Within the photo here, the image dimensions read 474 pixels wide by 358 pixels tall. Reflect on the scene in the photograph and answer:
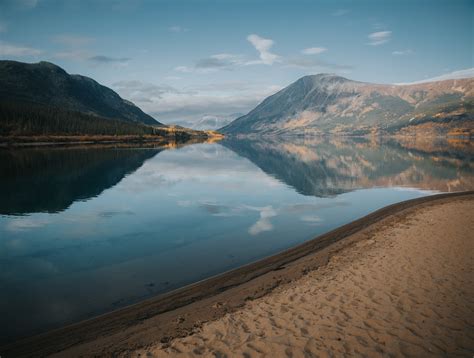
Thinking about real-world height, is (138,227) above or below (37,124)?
below

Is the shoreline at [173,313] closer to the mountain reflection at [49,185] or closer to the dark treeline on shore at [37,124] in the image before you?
the mountain reflection at [49,185]

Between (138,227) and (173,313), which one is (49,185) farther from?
(173,313)

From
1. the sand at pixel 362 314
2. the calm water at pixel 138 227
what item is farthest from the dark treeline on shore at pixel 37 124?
the sand at pixel 362 314

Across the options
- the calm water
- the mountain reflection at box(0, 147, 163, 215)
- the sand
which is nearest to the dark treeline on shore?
the mountain reflection at box(0, 147, 163, 215)

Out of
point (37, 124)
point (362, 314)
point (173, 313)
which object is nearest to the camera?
point (362, 314)

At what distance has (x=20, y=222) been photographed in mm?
27891

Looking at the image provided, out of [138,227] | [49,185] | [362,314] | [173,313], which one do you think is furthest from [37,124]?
[362,314]

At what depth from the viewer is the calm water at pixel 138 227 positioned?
48.8 ft

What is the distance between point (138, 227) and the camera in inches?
1048

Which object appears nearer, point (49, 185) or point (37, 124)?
point (49, 185)

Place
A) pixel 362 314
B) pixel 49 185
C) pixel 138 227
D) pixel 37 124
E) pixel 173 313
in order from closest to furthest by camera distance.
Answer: pixel 362 314, pixel 173 313, pixel 138 227, pixel 49 185, pixel 37 124

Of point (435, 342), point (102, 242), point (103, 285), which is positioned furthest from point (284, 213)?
point (435, 342)

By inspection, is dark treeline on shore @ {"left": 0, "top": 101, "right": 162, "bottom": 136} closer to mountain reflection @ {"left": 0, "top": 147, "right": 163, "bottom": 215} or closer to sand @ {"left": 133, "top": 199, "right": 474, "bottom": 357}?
mountain reflection @ {"left": 0, "top": 147, "right": 163, "bottom": 215}

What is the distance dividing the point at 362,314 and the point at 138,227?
20291 mm
